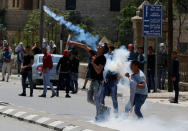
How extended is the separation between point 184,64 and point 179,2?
11.2ft

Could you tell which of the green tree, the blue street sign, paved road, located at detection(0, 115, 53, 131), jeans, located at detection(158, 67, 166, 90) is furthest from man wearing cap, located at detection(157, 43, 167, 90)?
the green tree

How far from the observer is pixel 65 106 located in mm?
17500

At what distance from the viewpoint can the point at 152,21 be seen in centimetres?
2347

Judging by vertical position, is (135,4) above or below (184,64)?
above

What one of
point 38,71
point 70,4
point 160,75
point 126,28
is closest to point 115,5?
point 70,4

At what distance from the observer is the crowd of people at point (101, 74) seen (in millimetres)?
12625

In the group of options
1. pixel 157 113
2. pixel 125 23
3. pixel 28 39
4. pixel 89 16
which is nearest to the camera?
A: pixel 157 113

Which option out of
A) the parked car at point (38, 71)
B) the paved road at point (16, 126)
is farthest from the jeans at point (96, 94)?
the parked car at point (38, 71)

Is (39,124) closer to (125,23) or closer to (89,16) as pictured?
(125,23)

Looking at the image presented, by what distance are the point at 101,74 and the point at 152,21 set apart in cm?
1043

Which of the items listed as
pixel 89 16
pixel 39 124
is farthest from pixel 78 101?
pixel 89 16

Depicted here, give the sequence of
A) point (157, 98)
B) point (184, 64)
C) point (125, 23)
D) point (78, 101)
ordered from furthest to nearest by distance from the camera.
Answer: point (125, 23), point (184, 64), point (157, 98), point (78, 101)

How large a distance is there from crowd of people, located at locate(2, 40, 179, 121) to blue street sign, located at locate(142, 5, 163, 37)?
2.18ft

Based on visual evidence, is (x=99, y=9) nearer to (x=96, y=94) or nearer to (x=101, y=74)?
(x=101, y=74)
